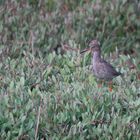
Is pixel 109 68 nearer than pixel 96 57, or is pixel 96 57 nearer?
pixel 109 68

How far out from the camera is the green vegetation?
6.12 m

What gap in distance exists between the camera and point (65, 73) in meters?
7.67

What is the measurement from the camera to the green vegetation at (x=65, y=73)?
612cm

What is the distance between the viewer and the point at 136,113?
6.40 metres

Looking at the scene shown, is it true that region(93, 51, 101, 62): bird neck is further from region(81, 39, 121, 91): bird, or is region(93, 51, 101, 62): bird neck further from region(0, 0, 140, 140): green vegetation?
region(0, 0, 140, 140): green vegetation

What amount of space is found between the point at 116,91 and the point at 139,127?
836 millimetres

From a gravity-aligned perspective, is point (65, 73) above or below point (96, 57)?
below

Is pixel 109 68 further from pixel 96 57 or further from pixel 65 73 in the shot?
pixel 65 73

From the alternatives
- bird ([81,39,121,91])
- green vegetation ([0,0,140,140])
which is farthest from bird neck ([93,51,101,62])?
green vegetation ([0,0,140,140])

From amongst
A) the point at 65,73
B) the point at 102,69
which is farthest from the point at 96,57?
the point at 65,73

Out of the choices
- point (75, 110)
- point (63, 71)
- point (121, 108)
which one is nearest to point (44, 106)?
point (75, 110)

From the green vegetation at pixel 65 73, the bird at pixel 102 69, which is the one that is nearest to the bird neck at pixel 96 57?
the bird at pixel 102 69

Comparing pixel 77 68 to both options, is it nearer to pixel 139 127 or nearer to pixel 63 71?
pixel 63 71

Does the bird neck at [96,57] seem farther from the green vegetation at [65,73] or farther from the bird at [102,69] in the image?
the green vegetation at [65,73]
